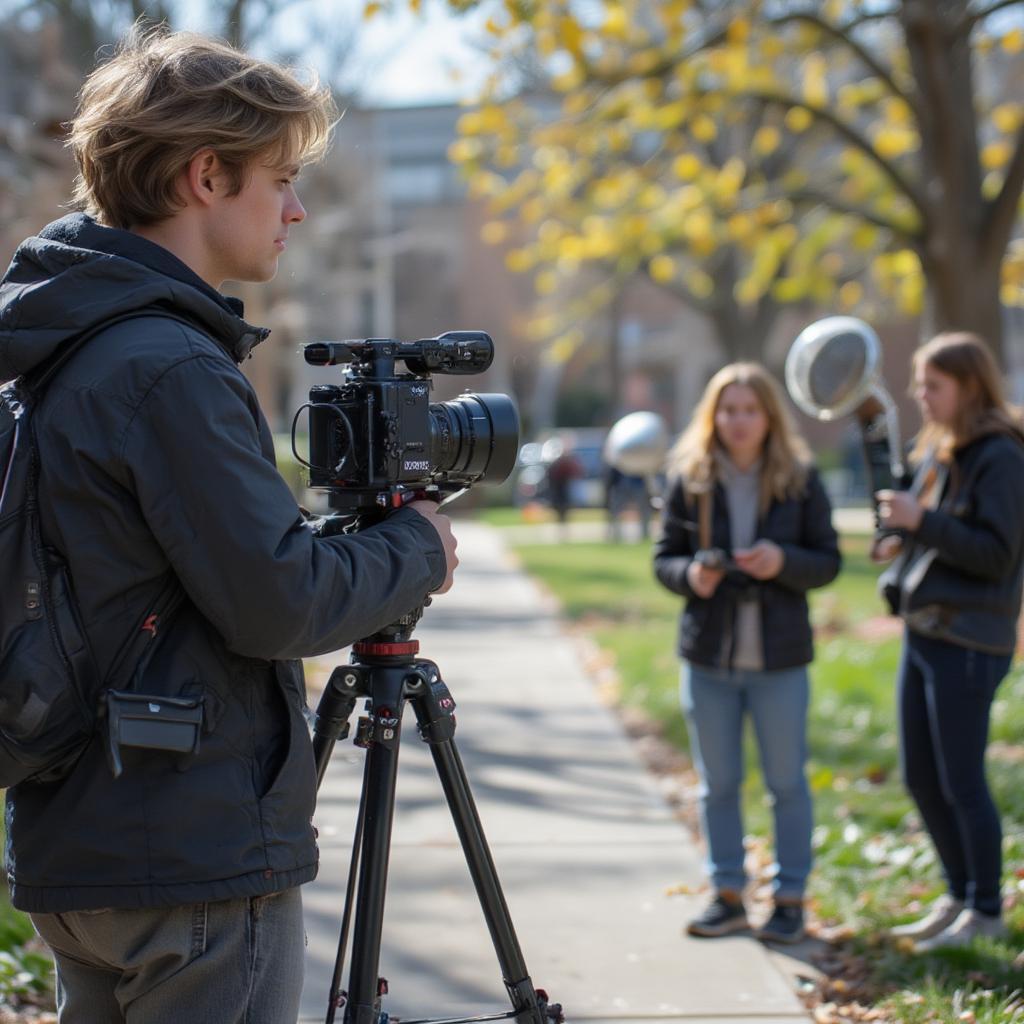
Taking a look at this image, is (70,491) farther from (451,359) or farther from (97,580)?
(451,359)

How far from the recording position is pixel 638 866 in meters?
5.27

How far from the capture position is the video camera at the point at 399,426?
2.30 m

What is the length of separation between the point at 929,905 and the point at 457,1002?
1.69 m

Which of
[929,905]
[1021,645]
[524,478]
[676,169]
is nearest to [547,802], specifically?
[929,905]

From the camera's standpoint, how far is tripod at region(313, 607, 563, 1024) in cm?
237

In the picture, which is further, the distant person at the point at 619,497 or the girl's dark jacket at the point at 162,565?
the distant person at the point at 619,497

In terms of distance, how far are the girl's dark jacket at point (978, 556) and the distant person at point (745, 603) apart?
364 mm

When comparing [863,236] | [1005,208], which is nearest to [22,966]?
[1005,208]

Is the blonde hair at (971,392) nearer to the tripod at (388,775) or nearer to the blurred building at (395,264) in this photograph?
the tripod at (388,775)

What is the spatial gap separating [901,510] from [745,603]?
597 mm

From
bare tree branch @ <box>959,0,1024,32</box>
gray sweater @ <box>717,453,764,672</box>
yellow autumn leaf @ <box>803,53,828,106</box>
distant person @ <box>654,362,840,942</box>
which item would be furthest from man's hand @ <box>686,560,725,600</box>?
yellow autumn leaf @ <box>803,53,828,106</box>

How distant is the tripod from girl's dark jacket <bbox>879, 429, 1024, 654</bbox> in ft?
7.41

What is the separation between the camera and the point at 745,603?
4605 mm

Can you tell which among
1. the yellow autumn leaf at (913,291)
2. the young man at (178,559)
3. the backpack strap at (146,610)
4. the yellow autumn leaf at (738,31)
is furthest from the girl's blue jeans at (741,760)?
the yellow autumn leaf at (913,291)
